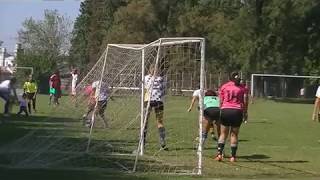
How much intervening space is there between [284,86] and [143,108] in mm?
47745

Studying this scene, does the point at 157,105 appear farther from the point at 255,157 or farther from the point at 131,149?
the point at 255,157

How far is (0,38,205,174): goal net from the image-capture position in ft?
43.2

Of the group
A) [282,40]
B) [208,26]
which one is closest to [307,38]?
[282,40]

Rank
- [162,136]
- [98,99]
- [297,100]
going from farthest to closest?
[297,100] < [98,99] < [162,136]

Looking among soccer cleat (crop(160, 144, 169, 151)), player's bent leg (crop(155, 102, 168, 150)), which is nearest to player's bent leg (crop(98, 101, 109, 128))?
player's bent leg (crop(155, 102, 168, 150))

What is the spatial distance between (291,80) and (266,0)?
8234 mm

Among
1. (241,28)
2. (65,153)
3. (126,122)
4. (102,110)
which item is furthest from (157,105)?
(241,28)

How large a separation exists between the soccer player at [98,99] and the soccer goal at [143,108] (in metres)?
0.05

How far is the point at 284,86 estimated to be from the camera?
200 feet

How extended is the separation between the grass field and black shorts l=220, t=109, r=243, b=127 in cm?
85

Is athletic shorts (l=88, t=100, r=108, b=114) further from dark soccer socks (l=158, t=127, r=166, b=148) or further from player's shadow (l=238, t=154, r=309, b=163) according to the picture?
player's shadow (l=238, t=154, r=309, b=163)

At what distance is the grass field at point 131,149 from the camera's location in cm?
1205

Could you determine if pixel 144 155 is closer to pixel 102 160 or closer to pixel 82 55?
pixel 102 160

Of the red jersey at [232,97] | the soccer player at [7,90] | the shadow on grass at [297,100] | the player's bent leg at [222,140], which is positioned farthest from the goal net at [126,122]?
the shadow on grass at [297,100]
